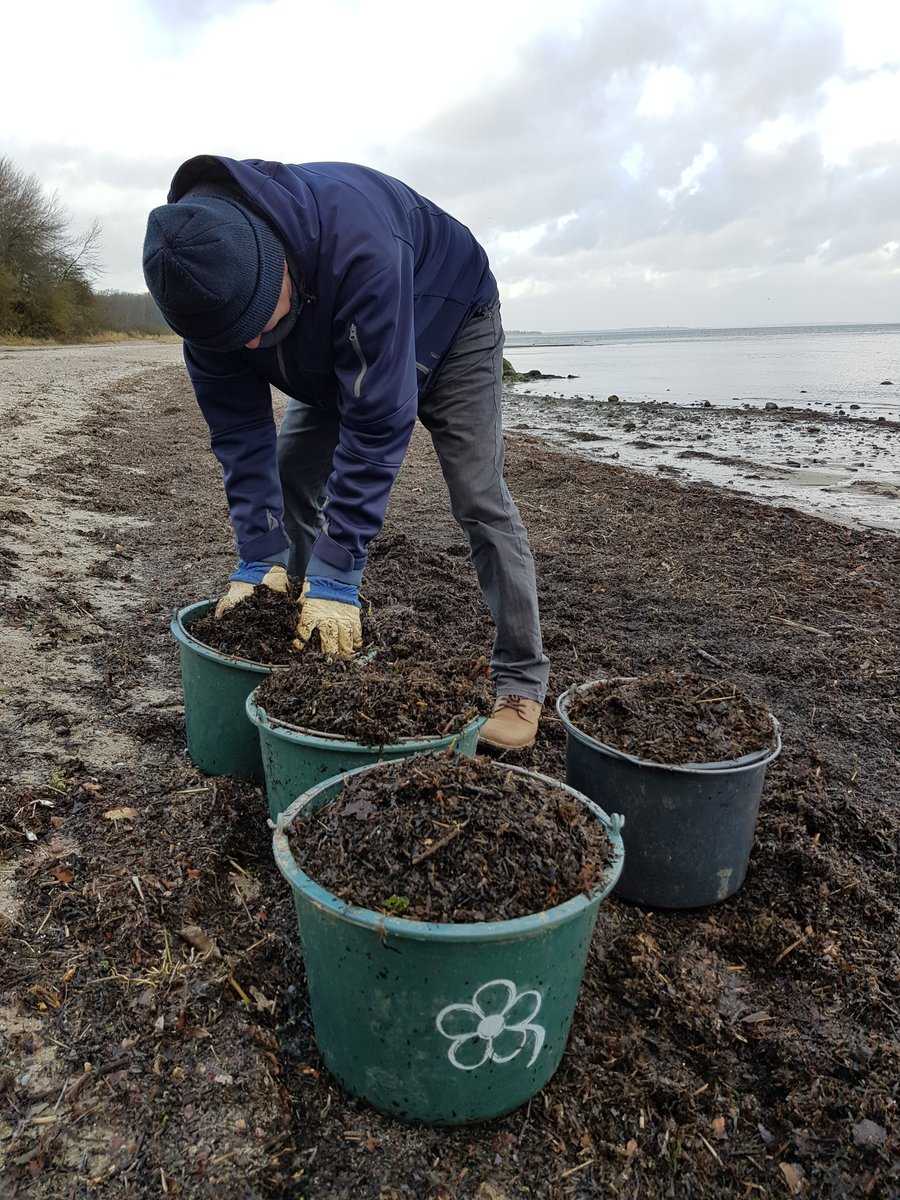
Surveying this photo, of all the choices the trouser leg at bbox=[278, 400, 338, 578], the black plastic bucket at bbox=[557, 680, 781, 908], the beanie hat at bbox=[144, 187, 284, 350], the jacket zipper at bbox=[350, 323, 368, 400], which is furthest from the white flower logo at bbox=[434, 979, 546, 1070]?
the trouser leg at bbox=[278, 400, 338, 578]

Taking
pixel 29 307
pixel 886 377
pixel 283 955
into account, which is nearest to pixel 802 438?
pixel 283 955

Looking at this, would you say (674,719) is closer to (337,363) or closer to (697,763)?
(697,763)

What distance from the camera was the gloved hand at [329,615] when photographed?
2.68 metres

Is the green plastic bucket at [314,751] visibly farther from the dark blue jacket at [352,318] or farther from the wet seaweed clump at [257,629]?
the dark blue jacket at [352,318]

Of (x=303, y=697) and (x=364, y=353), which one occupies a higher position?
(x=364, y=353)

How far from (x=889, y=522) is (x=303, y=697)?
8.00 meters

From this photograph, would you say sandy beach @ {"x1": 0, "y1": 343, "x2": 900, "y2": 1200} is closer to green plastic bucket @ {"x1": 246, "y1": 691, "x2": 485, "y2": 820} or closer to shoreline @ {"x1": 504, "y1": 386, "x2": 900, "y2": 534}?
green plastic bucket @ {"x1": 246, "y1": 691, "x2": 485, "y2": 820}

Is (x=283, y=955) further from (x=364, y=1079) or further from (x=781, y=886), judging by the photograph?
(x=781, y=886)

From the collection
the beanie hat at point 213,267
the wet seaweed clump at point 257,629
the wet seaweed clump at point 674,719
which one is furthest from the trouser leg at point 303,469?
the wet seaweed clump at point 674,719

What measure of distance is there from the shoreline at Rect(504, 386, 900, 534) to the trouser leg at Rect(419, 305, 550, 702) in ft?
21.1

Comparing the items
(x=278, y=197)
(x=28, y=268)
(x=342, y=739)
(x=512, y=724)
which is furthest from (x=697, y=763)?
(x=28, y=268)

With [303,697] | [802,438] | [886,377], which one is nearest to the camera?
[303,697]

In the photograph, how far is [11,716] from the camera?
3328mm

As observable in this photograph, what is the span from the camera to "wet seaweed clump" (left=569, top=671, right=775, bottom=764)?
2484 millimetres
